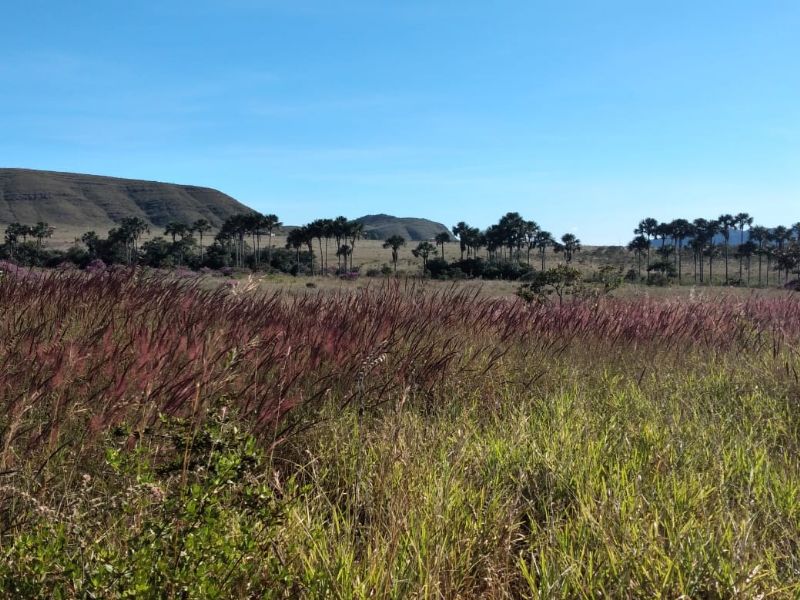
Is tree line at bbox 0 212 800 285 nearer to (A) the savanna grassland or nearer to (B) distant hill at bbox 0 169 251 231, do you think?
(A) the savanna grassland

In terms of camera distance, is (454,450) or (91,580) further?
(454,450)

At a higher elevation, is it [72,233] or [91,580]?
[72,233]

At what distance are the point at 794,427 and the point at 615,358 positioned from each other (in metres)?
1.95

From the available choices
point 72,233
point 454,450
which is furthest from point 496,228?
point 454,450

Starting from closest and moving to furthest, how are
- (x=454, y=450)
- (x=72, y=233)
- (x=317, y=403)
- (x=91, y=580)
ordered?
(x=91, y=580)
(x=454, y=450)
(x=317, y=403)
(x=72, y=233)

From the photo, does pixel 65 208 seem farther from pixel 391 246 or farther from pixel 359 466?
pixel 359 466

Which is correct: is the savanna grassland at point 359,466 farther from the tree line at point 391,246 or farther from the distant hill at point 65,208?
the distant hill at point 65,208

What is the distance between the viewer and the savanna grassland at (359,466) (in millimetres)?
1922

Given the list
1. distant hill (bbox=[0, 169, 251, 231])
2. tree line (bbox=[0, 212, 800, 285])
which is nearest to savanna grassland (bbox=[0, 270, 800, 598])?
tree line (bbox=[0, 212, 800, 285])

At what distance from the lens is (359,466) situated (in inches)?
115

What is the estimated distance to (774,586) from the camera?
6.45ft

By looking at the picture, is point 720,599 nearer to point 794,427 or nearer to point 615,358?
point 794,427

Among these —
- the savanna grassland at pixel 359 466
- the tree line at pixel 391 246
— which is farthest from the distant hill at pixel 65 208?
the savanna grassland at pixel 359 466

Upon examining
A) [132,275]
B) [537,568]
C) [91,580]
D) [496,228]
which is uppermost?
[496,228]
